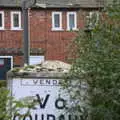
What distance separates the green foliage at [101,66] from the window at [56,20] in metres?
41.6

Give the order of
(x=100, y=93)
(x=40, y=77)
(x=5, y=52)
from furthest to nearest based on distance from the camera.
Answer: (x=5, y=52) → (x=40, y=77) → (x=100, y=93)

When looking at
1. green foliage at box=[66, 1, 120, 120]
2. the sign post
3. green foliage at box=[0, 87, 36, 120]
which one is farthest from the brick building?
green foliage at box=[0, 87, 36, 120]

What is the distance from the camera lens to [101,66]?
6.60 metres

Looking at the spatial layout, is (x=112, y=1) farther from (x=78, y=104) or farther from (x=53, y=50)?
(x=53, y=50)

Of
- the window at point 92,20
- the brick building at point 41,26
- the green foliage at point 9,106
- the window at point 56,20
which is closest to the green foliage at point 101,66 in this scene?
the window at point 92,20

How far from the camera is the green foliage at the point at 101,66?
21.3 ft

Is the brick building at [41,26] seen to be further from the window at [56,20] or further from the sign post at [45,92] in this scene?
the sign post at [45,92]

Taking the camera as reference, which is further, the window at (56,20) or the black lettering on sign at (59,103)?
the window at (56,20)

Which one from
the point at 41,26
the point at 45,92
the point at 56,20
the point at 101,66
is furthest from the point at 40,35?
the point at 101,66

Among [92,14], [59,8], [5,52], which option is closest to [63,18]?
[59,8]

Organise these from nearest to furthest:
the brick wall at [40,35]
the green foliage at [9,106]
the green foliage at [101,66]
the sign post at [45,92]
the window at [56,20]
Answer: the green foliage at [9,106] < the green foliage at [101,66] < the sign post at [45,92] < the brick wall at [40,35] < the window at [56,20]

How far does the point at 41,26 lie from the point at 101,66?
4194cm

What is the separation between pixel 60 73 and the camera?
7.09 m

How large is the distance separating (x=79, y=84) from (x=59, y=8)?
4219cm
